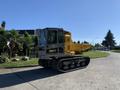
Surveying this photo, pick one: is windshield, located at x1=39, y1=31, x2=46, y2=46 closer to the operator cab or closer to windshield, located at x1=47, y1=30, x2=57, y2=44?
the operator cab

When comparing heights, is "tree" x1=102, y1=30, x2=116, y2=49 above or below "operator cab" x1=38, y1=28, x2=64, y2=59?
above

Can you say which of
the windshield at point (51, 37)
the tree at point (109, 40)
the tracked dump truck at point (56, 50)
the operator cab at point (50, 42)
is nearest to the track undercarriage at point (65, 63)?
the tracked dump truck at point (56, 50)

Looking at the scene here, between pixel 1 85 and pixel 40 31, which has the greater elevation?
pixel 40 31

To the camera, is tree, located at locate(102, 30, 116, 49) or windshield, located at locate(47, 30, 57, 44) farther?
tree, located at locate(102, 30, 116, 49)

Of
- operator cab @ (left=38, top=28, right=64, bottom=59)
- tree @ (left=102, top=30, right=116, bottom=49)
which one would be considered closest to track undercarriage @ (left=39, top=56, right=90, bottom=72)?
operator cab @ (left=38, top=28, right=64, bottom=59)

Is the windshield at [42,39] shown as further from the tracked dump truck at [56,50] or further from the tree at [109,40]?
the tree at [109,40]

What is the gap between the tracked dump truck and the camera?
651 inches

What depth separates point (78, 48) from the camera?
66.3 ft

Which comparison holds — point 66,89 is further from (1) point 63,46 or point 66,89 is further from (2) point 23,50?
(2) point 23,50

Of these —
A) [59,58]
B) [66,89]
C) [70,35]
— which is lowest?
[66,89]

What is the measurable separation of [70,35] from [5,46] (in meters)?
12.9

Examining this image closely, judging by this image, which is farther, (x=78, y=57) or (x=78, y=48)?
(x=78, y=48)

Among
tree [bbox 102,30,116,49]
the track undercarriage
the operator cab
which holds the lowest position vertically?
the track undercarriage

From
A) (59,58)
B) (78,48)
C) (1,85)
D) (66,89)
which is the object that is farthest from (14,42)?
(66,89)
